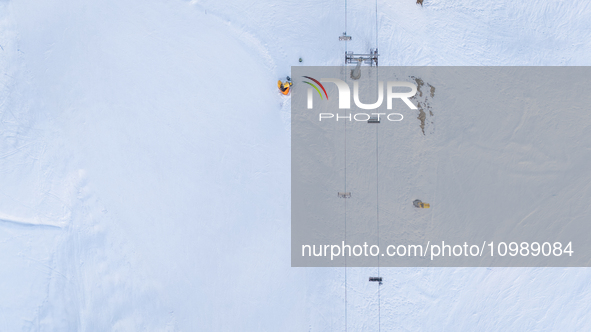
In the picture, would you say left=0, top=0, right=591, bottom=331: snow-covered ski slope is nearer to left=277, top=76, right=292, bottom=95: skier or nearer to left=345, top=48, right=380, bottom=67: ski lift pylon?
left=345, top=48, right=380, bottom=67: ski lift pylon

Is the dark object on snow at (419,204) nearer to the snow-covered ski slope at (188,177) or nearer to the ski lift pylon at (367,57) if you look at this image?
the snow-covered ski slope at (188,177)

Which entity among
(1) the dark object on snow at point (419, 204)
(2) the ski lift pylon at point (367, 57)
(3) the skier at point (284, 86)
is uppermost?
(2) the ski lift pylon at point (367, 57)

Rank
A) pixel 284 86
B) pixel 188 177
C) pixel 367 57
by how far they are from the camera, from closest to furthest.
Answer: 1. pixel 284 86
2. pixel 188 177
3. pixel 367 57

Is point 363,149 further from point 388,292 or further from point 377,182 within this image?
point 388,292

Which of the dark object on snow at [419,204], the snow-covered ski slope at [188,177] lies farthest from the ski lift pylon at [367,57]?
the dark object on snow at [419,204]

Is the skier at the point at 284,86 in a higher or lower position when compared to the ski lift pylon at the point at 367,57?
lower

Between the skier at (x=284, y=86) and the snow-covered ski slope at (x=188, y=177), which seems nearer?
the snow-covered ski slope at (x=188, y=177)

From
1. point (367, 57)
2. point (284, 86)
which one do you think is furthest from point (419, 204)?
point (284, 86)

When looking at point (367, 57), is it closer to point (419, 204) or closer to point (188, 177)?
point (419, 204)

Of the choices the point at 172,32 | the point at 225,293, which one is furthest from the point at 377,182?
the point at 172,32
